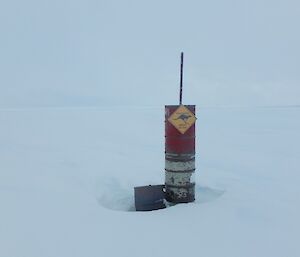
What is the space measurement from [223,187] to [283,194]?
27.5 inches

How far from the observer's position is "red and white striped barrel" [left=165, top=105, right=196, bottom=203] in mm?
3990

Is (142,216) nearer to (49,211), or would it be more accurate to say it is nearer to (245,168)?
(49,211)

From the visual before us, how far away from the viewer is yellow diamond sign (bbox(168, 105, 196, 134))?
3979 millimetres

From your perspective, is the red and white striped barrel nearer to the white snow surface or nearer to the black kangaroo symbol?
the black kangaroo symbol

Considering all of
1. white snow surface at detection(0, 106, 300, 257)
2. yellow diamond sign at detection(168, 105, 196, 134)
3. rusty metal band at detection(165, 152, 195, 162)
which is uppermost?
yellow diamond sign at detection(168, 105, 196, 134)

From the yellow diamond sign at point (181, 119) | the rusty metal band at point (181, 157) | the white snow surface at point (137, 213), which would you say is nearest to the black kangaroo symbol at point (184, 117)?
the yellow diamond sign at point (181, 119)

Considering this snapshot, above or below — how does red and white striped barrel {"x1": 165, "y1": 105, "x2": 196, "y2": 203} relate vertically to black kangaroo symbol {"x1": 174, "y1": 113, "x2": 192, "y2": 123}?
below

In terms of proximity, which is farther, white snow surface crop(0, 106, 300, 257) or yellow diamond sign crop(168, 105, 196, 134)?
yellow diamond sign crop(168, 105, 196, 134)

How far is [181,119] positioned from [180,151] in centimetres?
32

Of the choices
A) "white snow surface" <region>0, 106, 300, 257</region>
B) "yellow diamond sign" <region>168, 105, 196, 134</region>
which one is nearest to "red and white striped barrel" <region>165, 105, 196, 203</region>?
"yellow diamond sign" <region>168, 105, 196, 134</region>

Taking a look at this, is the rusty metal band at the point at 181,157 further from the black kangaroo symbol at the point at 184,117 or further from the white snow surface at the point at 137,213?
the white snow surface at the point at 137,213

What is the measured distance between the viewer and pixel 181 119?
3994 millimetres

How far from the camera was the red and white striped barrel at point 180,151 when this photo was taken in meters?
3.99

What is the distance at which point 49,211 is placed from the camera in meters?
3.68
